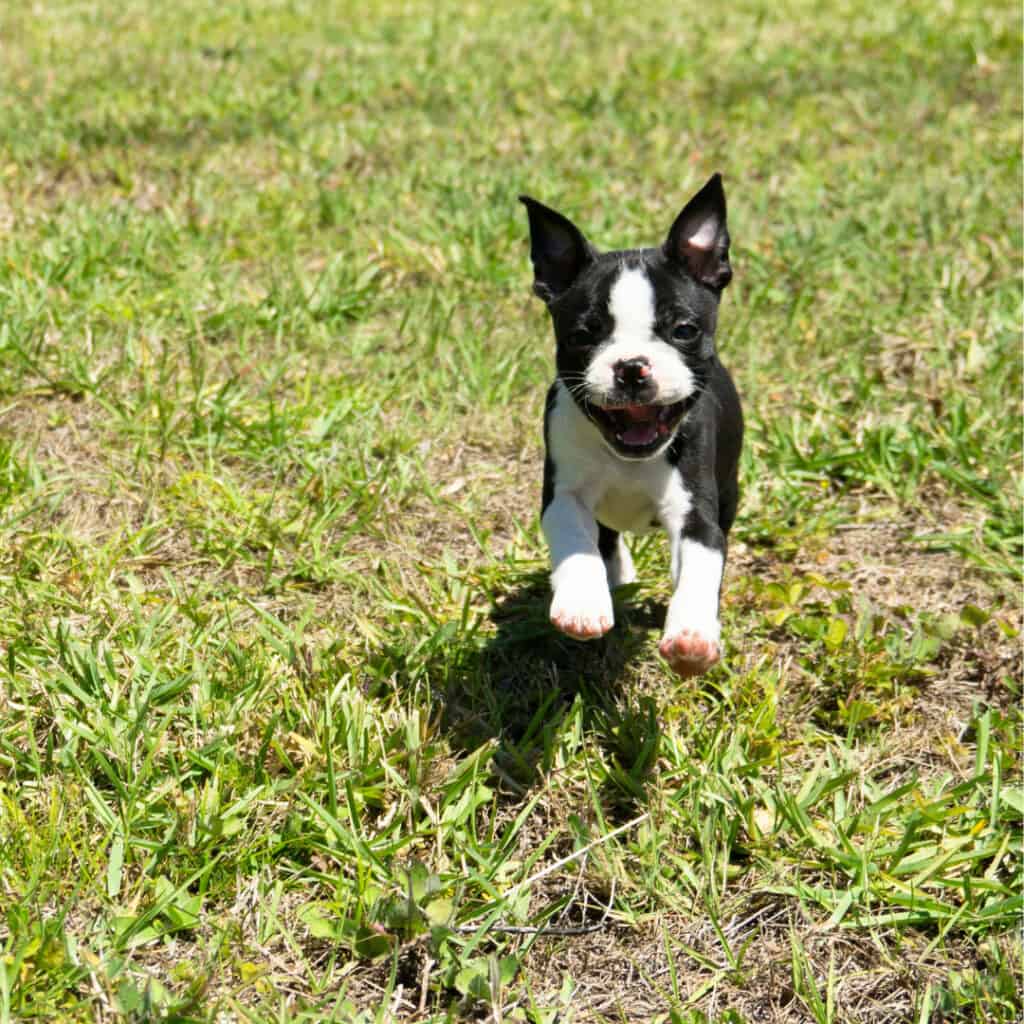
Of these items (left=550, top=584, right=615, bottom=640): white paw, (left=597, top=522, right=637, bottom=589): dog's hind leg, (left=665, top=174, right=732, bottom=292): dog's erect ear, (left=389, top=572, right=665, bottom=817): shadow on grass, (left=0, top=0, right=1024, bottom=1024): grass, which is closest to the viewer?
(left=0, top=0, right=1024, bottom=1024): grass

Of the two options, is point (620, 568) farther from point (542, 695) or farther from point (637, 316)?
point (637, 316)

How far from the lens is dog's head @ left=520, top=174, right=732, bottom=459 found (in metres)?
3.34

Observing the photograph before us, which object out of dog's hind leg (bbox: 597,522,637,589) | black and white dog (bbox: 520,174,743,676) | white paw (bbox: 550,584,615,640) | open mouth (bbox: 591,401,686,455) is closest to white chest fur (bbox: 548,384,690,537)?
black and white dog (bbox: 520,174,743,676)

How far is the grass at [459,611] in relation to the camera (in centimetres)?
315

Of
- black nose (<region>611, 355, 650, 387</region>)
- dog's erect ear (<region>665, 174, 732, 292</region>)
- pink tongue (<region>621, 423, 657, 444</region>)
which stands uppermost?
dog's erect ear (<region>665, 174, 732, 292</region>)

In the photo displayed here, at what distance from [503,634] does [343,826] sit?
3.24 ft

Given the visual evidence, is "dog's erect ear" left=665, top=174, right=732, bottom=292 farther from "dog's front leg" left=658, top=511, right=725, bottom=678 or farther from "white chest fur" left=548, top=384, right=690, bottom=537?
"dog's front leg" left=658, top=511, right=725, bottom=678

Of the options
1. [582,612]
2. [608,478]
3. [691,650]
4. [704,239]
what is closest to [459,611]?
[608,478]

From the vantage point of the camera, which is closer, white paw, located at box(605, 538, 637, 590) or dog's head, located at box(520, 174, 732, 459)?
dog's head, located at box(520, 174, 732, 459)

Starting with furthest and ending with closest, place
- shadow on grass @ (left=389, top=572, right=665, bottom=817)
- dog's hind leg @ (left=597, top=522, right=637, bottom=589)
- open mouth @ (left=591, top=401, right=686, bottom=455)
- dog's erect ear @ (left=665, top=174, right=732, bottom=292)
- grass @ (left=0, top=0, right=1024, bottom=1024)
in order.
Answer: dog's hind leg @ (left=597, top=522, right=637, bottom=589)
shadow on grass @ (left=389, top=572, right=665, bottom=817)
dog's erect ear @ (left=665, top=174, right=732, bottom=292)
open mouth @ (left=591, top=401, right=686, bottom=455)
grass @ (left=0, top=0, right=1024, bottom=1024)

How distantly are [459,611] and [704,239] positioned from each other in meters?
1.43

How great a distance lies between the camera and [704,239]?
3607 mm

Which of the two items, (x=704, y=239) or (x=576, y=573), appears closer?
(x=576, y=573)

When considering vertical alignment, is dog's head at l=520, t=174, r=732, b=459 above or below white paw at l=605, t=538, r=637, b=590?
above
